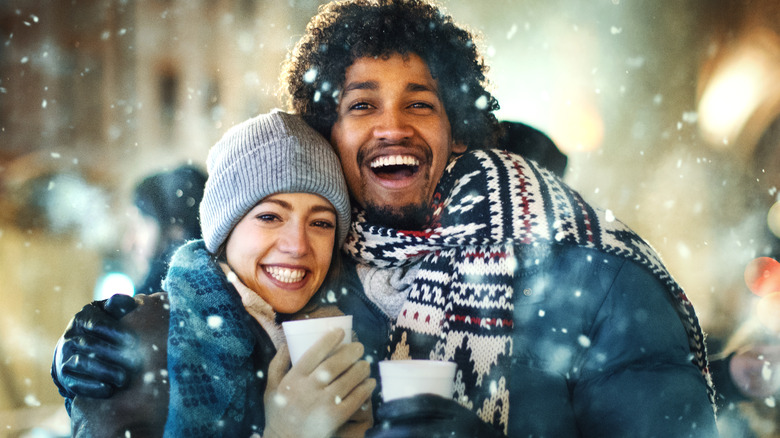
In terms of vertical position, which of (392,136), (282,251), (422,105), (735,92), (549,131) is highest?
(735,92)

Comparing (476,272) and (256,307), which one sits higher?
(476,272)

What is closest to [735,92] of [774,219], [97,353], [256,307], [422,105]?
[774,219]

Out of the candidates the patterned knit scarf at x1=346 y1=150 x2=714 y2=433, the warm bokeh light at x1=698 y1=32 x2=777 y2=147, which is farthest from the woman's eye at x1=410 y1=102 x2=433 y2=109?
the warm bokeh light at x1=698 y1=32 x2=777 y2=147

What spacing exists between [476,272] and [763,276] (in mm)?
3107

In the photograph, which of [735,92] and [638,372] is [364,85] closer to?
[638,372]

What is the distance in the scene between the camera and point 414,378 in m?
0.88

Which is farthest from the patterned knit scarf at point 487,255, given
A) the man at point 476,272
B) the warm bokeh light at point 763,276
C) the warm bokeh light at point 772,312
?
the warm bokeh light at point 763,276

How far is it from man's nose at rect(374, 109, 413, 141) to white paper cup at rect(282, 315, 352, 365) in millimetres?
594

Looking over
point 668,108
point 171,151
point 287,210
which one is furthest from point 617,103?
point 171,151

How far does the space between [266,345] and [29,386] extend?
11.7 feet

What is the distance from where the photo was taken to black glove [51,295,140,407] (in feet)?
3.56

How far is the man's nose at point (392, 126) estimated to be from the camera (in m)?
1.49

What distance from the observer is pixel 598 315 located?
1188mm

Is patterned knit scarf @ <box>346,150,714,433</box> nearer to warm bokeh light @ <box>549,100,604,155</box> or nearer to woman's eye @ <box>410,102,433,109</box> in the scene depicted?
woman's eye @ <box>410,102,433,109</box>
